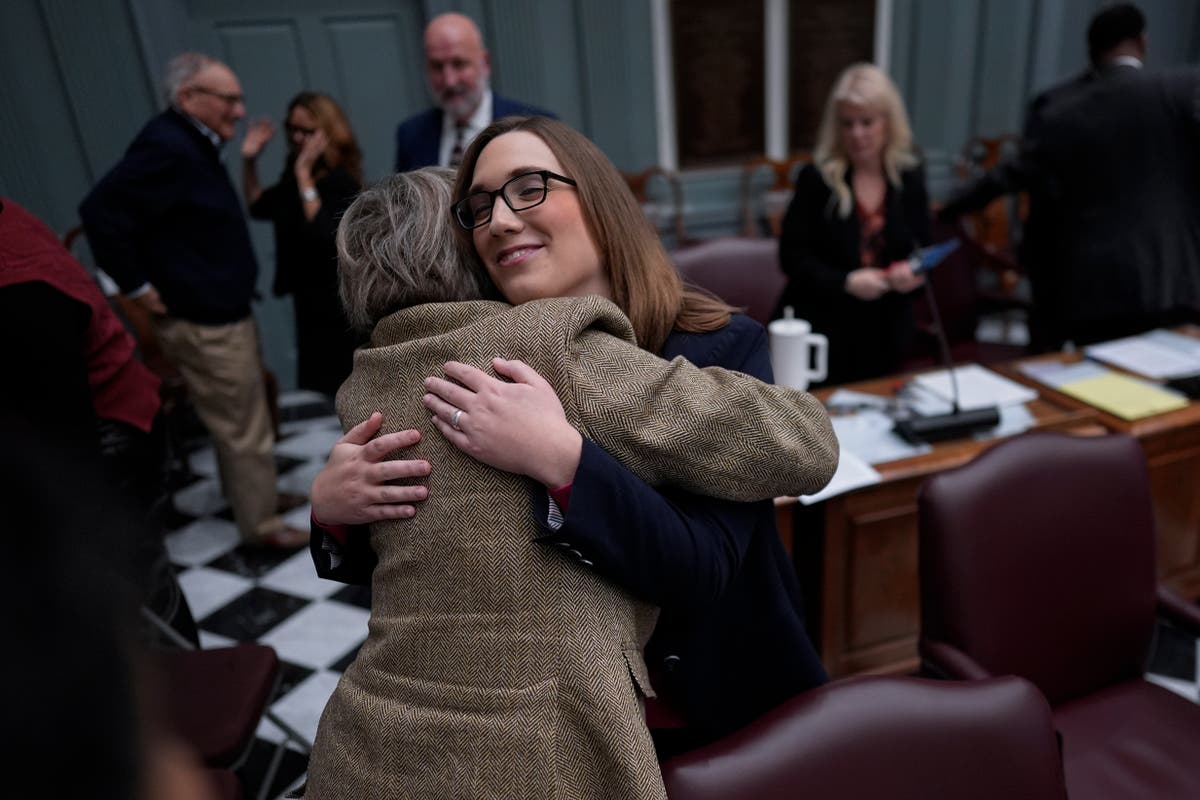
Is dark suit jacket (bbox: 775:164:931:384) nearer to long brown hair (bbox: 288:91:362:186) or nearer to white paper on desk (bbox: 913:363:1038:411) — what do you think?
white paper on desk (bbox: 913:363:1038:411)

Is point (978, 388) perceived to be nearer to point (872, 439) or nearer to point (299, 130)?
point (872, 439)

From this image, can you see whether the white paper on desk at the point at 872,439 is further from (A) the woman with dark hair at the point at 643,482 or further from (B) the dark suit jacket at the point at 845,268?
(A) the woman with dark hair at the point at 643,482

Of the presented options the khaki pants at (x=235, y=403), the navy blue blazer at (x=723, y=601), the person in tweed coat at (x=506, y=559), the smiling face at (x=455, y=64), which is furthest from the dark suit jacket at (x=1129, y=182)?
the khaki pants at (x=235, y=403)

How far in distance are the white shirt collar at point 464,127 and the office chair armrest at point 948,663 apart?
234 centimetres

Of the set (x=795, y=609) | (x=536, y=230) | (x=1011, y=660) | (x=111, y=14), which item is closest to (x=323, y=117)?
(x=111, y=14)

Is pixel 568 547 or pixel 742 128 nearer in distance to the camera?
pixel 568 547

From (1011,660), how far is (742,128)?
430 centimetres

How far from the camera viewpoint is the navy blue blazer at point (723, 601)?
3.13ft

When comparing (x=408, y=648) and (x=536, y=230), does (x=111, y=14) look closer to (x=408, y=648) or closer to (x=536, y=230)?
(x=536, y=230)

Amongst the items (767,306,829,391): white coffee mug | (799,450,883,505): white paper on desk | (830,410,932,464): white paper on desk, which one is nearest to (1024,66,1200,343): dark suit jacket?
(830,410,932,464): white paper on desk

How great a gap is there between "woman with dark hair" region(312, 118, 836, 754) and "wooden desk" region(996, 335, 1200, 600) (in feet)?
4.56

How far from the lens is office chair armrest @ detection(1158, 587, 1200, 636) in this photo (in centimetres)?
157

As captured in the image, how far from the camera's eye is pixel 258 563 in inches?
126

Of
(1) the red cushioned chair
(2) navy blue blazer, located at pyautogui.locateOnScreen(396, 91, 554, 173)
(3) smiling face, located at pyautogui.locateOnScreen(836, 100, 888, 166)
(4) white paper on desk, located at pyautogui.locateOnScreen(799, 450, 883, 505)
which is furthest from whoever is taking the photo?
(2) navy blue blazer, located at pyautogui.locateOnScreen(396, 91, 554, 173)
